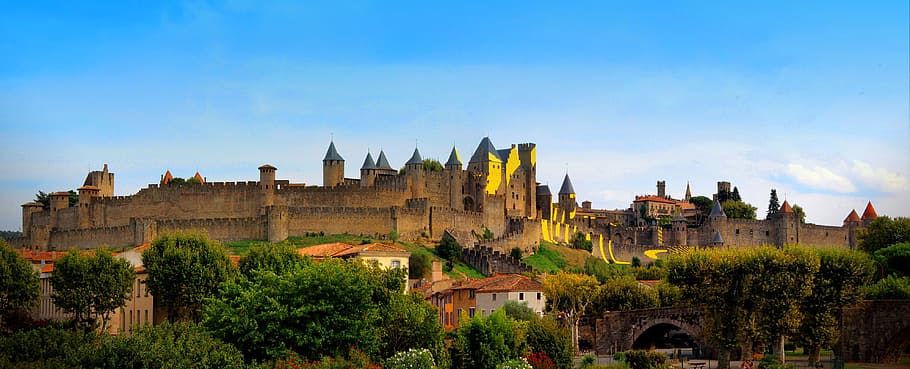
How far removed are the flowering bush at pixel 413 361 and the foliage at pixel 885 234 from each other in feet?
186

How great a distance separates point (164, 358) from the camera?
41438 mm

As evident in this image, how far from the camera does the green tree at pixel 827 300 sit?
58438 mm

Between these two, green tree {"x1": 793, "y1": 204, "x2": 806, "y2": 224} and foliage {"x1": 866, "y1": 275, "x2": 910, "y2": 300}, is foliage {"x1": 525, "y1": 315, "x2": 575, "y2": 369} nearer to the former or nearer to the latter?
foliage {"x1": 866, "y1": 275, "x2": 910, "y2": 300}

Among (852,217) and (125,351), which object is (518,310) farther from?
(852,217)

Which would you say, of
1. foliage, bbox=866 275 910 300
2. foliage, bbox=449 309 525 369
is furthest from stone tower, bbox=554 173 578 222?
foliage, bbox=449 309 525 369

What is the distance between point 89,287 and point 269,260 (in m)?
9.35

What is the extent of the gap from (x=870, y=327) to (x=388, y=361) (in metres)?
27.5

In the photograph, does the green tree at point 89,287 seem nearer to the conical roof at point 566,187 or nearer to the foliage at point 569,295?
the foliage at point 569,295

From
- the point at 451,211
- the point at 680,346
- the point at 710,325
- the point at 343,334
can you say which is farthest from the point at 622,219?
the point at 343,334

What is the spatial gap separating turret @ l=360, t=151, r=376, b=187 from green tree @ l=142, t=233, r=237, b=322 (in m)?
46.4

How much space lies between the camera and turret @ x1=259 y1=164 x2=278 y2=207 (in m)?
102

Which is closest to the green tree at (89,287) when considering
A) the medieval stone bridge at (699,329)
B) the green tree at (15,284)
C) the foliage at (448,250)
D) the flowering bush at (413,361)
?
the green tree at (15,284)

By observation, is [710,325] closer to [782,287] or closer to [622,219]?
[782,287]

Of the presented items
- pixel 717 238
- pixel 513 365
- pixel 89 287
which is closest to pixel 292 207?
pixel 89 287
